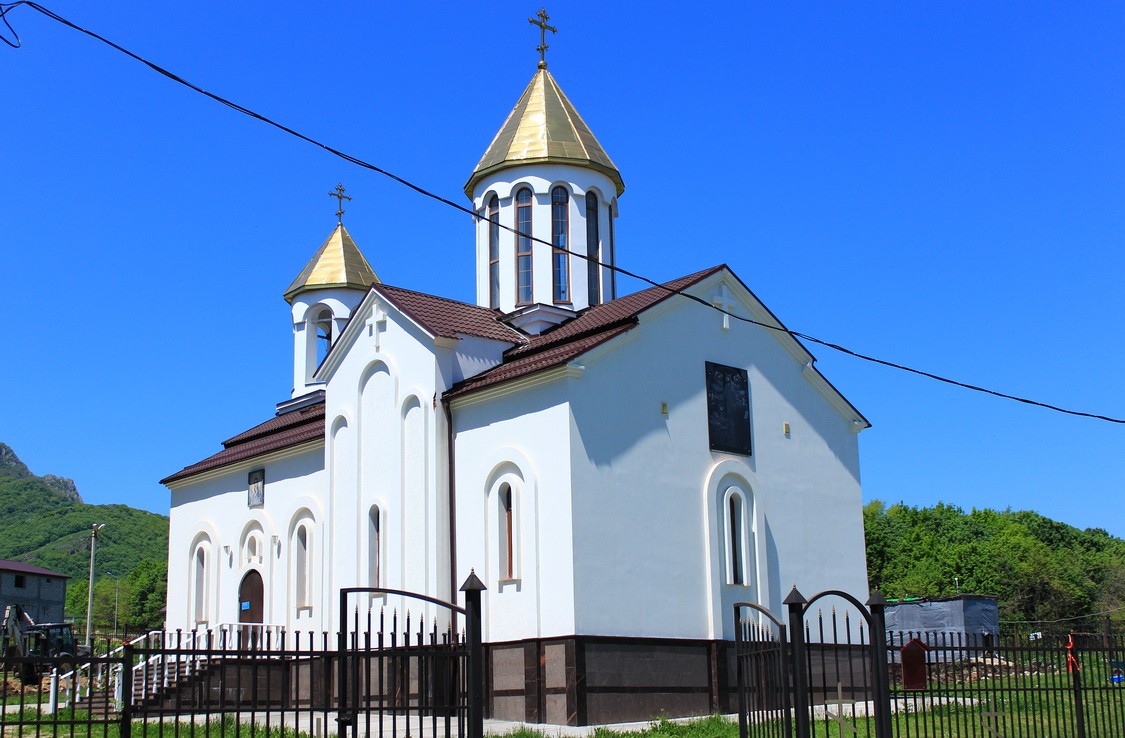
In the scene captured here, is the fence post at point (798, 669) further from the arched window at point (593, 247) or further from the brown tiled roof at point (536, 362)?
the arched window at point (593, 247)

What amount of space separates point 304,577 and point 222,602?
3.23 metres

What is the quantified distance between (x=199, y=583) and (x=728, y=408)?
48.3ft

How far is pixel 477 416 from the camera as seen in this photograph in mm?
20609

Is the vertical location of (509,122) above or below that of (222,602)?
above

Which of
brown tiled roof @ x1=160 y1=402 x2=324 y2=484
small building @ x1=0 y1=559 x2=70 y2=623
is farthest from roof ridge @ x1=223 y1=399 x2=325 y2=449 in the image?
small building @ x1=0 y1=559 x2=70 y2=623

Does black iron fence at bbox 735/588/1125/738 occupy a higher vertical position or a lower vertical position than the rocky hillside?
lower

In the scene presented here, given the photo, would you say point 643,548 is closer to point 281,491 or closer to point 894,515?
point 281,491

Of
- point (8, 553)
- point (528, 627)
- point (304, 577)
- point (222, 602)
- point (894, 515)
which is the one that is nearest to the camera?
point (528, 627)

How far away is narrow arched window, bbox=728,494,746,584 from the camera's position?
2055cm

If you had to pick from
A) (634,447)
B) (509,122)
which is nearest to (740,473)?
(634,447)

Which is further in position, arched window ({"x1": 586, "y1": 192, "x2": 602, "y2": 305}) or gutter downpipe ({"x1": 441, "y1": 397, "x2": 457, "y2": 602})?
arched window ({"x1": 586, "y1": 192, "x2": 602, "y2": 305})

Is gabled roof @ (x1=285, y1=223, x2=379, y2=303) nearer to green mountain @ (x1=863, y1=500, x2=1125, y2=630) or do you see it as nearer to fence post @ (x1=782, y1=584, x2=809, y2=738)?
fence post @ (x1=782, y1=584, x2=809, y2=738)

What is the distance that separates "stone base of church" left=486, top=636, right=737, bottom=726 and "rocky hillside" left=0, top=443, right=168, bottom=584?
282 ft

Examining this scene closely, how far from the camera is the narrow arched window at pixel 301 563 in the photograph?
25.3 metres
